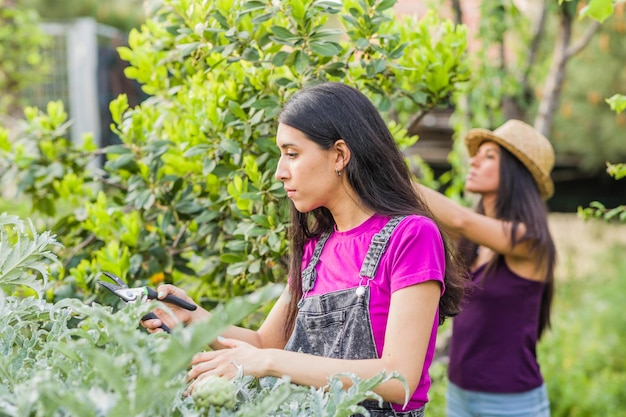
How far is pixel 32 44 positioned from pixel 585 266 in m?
5.44

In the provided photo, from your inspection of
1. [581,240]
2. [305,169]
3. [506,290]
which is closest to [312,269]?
[305,169]

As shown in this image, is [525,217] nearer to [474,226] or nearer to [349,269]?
[474,226]

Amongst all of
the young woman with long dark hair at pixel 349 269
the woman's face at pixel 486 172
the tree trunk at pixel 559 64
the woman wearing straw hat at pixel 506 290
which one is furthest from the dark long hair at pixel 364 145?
the tree trunk at pixel 559 64

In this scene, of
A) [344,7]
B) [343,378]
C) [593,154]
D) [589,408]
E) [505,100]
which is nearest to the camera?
[343,378]

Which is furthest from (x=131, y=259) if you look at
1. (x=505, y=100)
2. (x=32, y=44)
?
(x=32, y=44)

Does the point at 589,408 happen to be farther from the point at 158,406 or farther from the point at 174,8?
the point at 158,406

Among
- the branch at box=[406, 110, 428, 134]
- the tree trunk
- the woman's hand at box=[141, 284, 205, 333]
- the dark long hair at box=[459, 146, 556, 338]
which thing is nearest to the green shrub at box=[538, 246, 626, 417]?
the dark long hair at box=[459, 146, 556, 338]

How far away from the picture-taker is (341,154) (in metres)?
1.73

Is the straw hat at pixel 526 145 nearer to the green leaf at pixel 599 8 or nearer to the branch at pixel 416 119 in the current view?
the branch at pixel 416 119

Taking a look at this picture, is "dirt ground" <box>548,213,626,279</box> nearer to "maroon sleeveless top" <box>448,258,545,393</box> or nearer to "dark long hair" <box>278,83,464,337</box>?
"maroon sleeveless top" <box>448,258,545,393</box>

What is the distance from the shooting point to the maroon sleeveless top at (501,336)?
2633 millimetres

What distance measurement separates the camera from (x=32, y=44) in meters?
5.18

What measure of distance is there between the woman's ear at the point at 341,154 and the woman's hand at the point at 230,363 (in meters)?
0.47

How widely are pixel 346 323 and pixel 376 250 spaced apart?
162 mm
